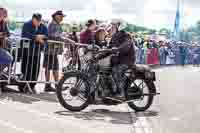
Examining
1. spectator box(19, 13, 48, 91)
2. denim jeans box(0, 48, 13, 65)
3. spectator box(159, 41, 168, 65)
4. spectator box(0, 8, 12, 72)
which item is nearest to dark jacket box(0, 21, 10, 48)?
spectator box(0, 8, 12, 72)

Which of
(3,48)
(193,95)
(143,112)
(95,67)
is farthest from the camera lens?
(193,95)

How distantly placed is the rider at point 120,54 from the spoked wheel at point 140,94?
0.70 ft

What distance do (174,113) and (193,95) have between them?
11.6 feet

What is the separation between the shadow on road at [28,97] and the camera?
10234mm

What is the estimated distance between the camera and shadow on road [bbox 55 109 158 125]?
8812mm

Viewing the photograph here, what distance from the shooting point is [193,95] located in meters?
13.4

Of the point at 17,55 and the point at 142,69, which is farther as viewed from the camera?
the point at 17,55

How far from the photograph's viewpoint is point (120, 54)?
31.8 ft

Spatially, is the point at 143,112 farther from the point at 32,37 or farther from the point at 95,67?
the point at 32,37

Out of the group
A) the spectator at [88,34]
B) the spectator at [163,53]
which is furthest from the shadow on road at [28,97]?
the spectator at [163,53]

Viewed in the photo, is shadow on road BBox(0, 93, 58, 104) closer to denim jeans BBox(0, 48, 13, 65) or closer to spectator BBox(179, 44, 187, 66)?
denim jeans BBox(0, 48, 13, 65)

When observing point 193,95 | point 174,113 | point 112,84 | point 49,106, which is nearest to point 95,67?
point 112,84

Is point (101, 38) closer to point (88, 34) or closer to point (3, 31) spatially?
point (88, 34)

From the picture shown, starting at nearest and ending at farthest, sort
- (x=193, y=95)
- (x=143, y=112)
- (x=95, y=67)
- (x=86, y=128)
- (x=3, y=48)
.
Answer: (x=86, y=128), (x=95, y=67), (x=143, y=112), (x=3, y=48), (x=193, y=95)
